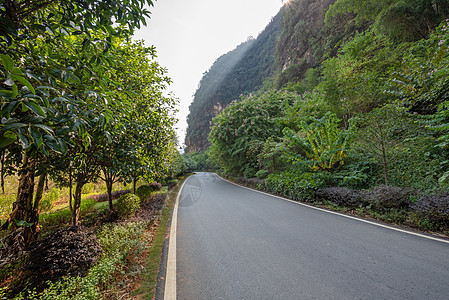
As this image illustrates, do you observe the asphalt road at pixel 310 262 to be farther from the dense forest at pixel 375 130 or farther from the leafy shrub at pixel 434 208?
the dense forest at pixel 375 130

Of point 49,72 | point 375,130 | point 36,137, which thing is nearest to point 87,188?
point 49,72

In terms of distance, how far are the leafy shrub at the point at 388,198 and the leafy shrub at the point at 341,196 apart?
329 mm

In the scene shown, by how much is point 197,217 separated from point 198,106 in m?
78.1

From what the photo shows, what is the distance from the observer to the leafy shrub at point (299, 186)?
22.8 feet

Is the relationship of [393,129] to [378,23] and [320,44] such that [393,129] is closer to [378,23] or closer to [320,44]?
[378,23]

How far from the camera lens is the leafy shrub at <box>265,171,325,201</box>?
6.95 metres

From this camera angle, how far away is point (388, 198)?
4.59 metres

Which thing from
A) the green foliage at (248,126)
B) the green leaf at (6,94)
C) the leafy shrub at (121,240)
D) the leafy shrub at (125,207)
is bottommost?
the leafy shrub at (121,240)

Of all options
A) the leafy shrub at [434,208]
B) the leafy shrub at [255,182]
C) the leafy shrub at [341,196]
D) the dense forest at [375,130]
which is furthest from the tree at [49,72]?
the leafy shrub at [255,182]

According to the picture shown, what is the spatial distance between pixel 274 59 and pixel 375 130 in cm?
4713

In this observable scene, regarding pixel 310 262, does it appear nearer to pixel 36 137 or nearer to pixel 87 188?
pixel 36 137

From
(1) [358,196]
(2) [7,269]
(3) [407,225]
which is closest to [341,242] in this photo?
(3) [407,225]

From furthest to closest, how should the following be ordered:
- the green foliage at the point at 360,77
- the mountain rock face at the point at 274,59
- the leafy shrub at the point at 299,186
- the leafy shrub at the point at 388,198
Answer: the mountain rock face at the point at 274,59
the green foliage at the point at 360,77
the leafy shrub at the point at 299,186
the leafy shrub at the point at 388,198

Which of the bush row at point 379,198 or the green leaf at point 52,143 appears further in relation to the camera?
the bush row at point 379,198
